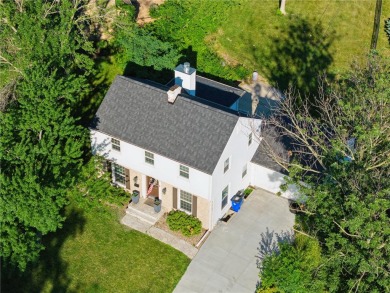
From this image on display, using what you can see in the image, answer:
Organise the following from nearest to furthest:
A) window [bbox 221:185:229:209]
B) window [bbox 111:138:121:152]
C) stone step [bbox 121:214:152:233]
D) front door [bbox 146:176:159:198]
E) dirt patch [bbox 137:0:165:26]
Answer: window [bbox 221:185:229:209] < window [bbox 111:138:121:152] < stone step [bbox 121:214:152:233] < front door [bbox 146:176:159:198] < dirt patch [bbox 137:0:165:26]

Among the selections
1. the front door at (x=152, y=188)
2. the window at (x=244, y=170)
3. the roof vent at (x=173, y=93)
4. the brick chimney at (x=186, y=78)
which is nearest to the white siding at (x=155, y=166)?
the front door at (x=152, y=188)

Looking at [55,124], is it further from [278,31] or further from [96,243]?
[278,31]

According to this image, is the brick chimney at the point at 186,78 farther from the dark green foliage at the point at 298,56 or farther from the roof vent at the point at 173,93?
the dark green foliage at the point at 298,56

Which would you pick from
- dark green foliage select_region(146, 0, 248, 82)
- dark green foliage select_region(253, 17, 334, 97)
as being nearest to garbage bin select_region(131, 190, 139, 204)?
dark green foliage select_region(146, 0, 248, 82)

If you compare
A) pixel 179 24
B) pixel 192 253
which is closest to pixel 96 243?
pixel 192 253

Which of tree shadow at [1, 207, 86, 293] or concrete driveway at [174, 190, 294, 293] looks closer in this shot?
tree shadow at [1, 207, 86, 293]

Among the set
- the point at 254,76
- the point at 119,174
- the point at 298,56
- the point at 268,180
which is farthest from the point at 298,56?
the point at 119,174

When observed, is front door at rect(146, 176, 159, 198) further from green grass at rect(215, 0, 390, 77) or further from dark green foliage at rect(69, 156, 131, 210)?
green grass at rect(215, 0, 390, 77)

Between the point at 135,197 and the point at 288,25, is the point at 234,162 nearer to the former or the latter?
the point at 135,197
